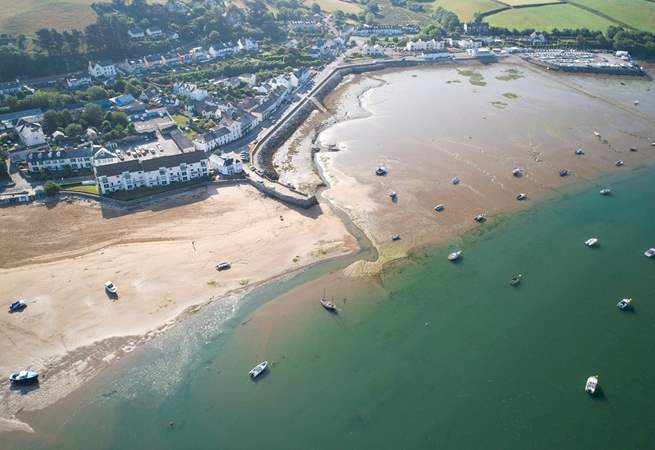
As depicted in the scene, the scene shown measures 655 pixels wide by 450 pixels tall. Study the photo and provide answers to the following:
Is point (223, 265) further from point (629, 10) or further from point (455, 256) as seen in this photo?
point (629, 10)

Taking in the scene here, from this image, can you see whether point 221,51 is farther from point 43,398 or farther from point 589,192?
point 43,398

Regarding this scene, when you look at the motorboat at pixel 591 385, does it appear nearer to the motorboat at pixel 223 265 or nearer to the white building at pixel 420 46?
the motorboat at pixel 223 265

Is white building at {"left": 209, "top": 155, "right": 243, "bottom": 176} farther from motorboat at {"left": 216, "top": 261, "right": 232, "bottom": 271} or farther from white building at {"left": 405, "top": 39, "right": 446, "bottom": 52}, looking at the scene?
white building at {"left": 405, "top": 39, "right": 446, "bottom": 52}

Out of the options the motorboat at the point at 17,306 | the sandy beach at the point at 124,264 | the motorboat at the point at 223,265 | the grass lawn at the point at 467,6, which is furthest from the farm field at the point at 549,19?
the motorboat at the point at 17,306

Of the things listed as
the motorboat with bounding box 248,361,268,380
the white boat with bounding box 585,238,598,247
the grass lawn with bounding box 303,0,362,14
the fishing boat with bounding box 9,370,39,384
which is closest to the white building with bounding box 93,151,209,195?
the fishing boat with bounding box 9,370,39,384

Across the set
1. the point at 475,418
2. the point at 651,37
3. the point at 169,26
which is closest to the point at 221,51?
the point at 169,26

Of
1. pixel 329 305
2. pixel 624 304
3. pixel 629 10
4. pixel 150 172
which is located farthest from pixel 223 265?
pixel 629 10
